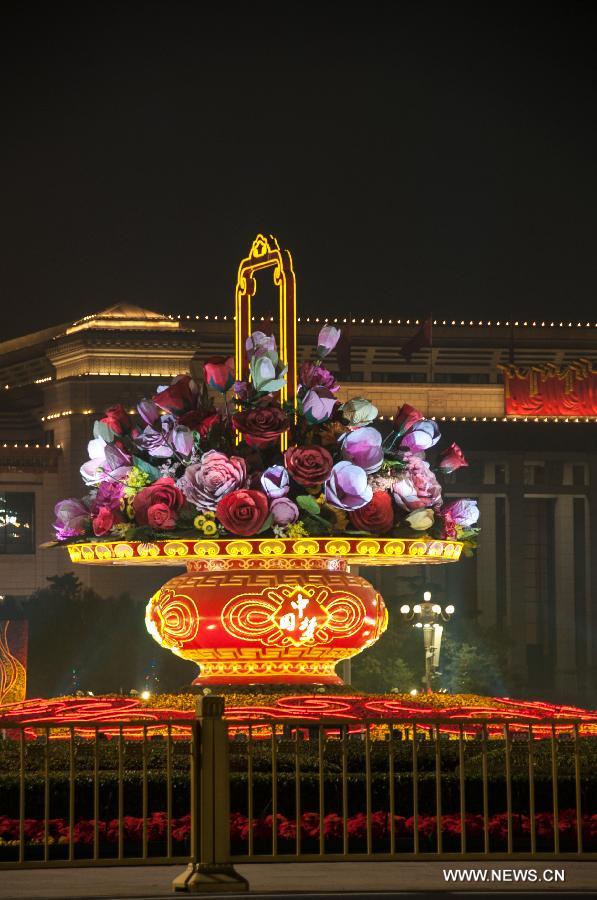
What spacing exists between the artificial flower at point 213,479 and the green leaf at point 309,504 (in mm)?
612

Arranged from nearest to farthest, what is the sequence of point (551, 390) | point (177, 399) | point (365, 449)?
point (365, 449)
point (177, 399)
point (551, 390)

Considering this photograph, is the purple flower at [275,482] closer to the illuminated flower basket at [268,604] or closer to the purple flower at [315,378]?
the illuminated flower basket at [268,604]

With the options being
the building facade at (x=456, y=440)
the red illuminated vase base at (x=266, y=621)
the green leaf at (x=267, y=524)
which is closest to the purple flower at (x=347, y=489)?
the green leaf at (x=267, y=524)

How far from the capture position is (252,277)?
21188mm

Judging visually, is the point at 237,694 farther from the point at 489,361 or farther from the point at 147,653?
the point at 489,361

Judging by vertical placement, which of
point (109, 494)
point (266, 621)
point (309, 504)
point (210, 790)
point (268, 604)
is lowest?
point (210, 790)

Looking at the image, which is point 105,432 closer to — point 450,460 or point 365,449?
point 365,449

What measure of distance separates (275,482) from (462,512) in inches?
96.6

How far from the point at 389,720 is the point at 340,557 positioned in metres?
5.48

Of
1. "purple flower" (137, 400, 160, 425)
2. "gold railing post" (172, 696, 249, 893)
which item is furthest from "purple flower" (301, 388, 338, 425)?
"gold railing post" (172, 696, 249, 893)

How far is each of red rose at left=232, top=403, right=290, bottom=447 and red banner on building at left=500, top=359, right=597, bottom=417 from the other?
6764 centimetres

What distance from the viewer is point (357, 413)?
19625 millimetres

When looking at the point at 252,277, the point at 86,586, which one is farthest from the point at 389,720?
the point at 86,586

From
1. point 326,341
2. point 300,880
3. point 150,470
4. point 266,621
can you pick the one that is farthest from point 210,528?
point 300,880
